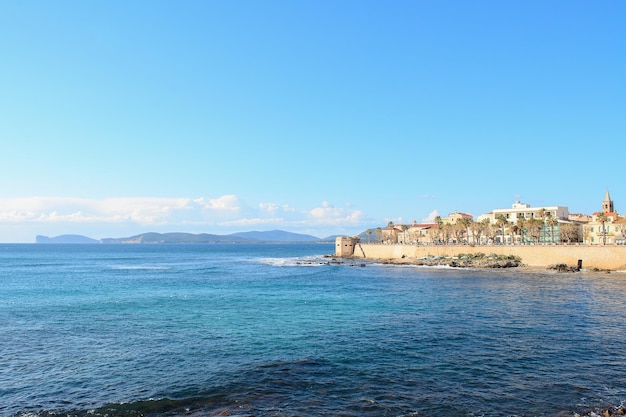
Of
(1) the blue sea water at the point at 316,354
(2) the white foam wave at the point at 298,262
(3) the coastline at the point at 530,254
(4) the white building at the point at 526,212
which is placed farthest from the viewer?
(4) the white building at the point at 526,212

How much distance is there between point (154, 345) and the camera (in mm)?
28625

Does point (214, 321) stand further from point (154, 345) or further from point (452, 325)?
point (452, 325)

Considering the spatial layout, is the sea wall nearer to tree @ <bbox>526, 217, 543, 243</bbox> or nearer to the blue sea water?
tree @ <bbox>526, 217, 543, 243</bbox>

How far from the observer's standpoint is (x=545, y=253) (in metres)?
82.4

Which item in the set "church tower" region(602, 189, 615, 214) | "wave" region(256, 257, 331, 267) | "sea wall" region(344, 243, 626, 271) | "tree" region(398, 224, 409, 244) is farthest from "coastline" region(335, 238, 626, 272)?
"church tower" region(602, 189, 615, 214)

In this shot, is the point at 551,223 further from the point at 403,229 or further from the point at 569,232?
the point at 403,229

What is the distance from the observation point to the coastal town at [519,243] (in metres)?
77.2

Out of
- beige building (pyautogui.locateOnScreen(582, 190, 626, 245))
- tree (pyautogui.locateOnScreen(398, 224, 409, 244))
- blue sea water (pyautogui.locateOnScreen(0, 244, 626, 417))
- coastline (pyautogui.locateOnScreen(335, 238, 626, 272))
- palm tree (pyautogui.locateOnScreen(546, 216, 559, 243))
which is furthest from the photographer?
tree (pyautogui.locateOnScreen(398, 224, 409, 244))

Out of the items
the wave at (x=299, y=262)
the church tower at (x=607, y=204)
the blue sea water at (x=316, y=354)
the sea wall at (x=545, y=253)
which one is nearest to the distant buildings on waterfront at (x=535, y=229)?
the church tower at (x=607, y=204)

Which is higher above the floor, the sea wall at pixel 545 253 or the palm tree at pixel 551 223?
the palm tree at pixel 551 223

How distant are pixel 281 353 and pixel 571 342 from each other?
1854cm

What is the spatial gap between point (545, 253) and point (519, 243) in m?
26.4

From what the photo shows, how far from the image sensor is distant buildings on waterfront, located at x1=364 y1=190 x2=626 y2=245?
9950cm

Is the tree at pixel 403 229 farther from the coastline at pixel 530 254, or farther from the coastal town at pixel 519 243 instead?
the coastline at pixel 530 254
